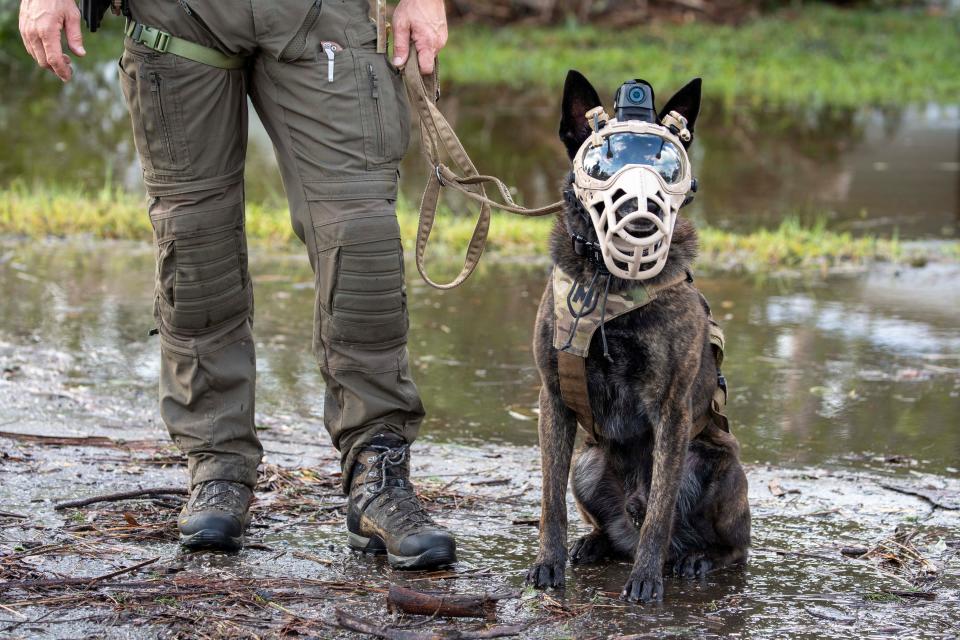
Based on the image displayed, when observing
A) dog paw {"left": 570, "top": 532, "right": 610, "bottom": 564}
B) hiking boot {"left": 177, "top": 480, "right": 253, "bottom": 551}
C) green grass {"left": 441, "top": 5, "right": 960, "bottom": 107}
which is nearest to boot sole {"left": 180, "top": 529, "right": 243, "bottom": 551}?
hiking boot {"left": 177, "top": 480, "right": 253, "bottom": 551}

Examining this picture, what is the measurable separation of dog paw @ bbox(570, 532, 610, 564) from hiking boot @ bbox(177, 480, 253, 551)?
2.96 feet

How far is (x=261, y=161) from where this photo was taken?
10.3 m

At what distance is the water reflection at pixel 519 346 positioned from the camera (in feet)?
15.1

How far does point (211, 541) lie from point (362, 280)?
79 centimetres

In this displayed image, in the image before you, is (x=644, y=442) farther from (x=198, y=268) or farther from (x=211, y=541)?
(x=198, y=268)

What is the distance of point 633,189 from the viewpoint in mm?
2873

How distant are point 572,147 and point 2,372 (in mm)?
2815

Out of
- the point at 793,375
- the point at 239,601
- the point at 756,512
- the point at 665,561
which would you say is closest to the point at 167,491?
the point at 239,601

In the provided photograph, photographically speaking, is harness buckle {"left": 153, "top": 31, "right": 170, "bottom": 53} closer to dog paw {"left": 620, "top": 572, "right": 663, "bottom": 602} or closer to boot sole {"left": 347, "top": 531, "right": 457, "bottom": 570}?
boot sole {"left": 347, "top": 531, "right": 457, "bottom": 570}

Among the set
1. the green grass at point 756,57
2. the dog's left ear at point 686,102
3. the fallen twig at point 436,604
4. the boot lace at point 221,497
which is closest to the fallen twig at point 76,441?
the boot lace at point 221,497

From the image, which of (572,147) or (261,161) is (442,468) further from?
(261,161)

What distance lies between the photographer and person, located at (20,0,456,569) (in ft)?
10.6

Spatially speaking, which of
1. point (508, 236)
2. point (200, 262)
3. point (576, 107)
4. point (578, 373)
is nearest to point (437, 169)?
point (576, 107)

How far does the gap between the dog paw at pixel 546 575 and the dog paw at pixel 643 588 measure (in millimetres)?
164
